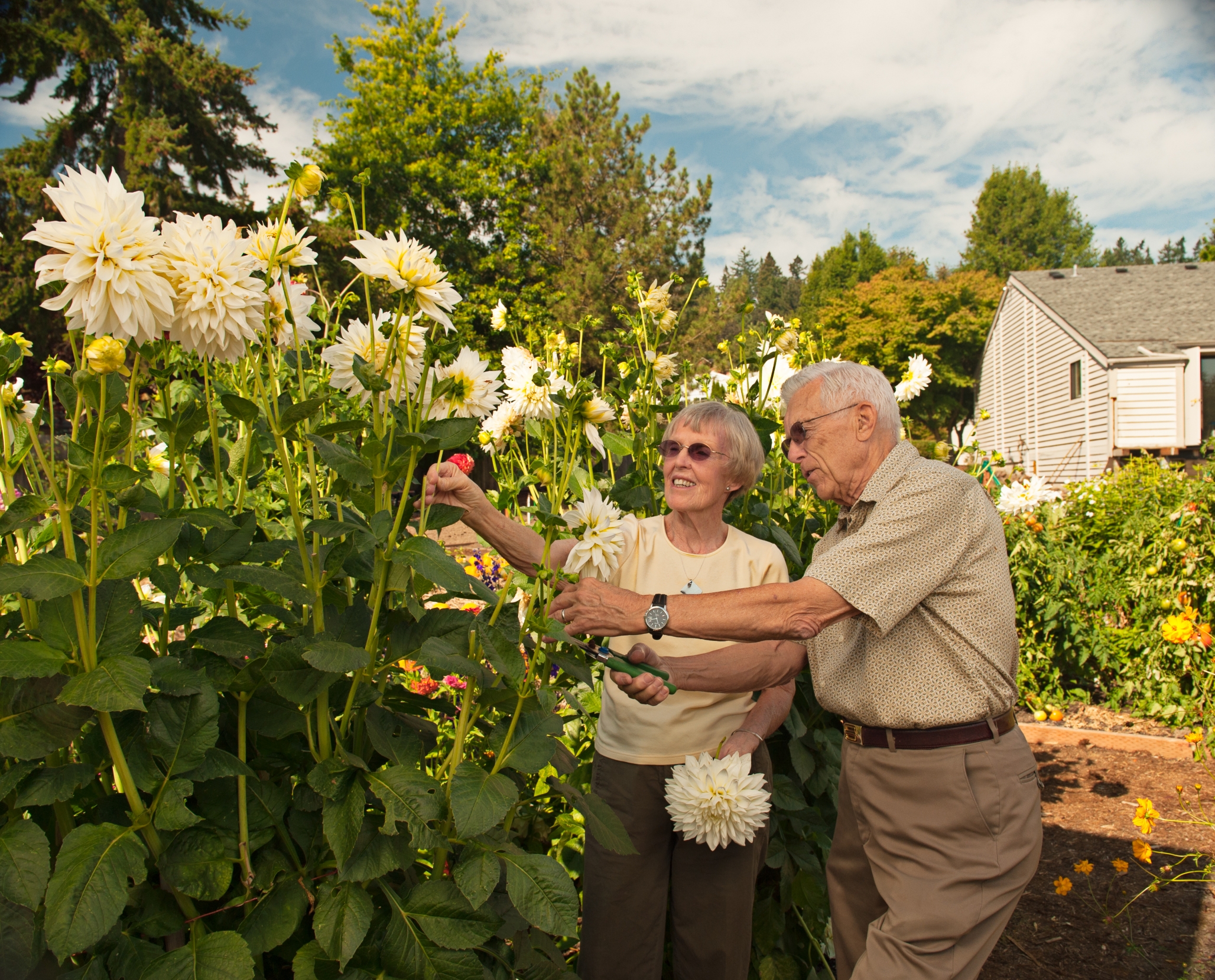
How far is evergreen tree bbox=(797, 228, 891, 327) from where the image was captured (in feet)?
178

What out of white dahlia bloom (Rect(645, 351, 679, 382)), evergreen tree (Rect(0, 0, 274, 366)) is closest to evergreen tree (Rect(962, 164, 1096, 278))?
evergreen tree (Rect(0, 0, 274, 366))

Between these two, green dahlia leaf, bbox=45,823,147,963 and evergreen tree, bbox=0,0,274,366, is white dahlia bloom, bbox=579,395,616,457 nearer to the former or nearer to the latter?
green dahlia leaf, bbox=45,823,147,963

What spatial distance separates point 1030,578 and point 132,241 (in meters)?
5.80

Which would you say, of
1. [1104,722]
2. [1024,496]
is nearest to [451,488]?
[1024,496]

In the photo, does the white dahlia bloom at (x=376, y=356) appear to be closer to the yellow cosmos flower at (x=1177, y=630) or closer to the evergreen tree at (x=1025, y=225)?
the yellow cosmos flower at (x=1177, y=630)

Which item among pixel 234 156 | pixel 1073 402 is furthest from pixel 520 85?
pixel 1073 402

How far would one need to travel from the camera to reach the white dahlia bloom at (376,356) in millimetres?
1164

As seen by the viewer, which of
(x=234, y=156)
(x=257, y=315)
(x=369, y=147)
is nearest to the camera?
(x=257, y=315)

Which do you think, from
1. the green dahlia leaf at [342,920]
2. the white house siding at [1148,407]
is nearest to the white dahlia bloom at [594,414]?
the green dahlia leaf at [342,920]

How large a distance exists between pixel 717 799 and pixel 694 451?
0.86 meters

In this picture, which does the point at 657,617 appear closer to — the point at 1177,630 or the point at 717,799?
the point at 717,799

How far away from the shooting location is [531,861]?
106cm

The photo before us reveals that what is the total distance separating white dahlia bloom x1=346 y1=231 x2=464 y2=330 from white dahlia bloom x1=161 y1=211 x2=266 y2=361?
137 millimetres

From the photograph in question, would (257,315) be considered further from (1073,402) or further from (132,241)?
(1073,402)
